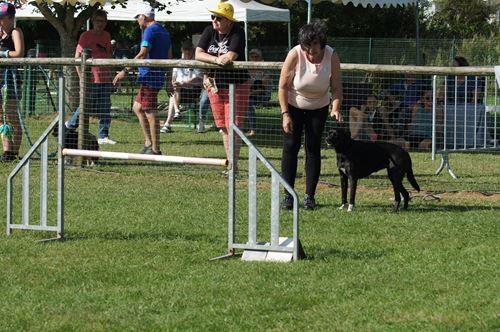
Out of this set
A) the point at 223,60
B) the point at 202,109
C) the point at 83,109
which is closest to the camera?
the point at 223,60

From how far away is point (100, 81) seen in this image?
13891 mm

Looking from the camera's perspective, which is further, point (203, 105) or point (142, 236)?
point (203, 105)

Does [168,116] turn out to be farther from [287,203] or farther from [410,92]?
[287,203]

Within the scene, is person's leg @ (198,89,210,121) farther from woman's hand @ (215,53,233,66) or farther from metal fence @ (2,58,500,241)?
woman's hand @ (215,53,233,66)

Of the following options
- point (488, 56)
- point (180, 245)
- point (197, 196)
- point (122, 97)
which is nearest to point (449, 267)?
point (180, 245)

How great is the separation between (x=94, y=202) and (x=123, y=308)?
14.9 feet

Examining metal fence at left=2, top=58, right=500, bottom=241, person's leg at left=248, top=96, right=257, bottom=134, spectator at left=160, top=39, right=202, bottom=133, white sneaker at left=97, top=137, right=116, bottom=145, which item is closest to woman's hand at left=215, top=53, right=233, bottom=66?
metal fence at left=2, top=58, right=500, bottom=241

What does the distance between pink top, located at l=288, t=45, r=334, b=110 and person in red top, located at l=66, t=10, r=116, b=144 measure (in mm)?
3843

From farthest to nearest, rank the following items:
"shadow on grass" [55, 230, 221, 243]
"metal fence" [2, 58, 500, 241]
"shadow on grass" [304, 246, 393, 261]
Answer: "metal fence" [2, 58, 500, 241], "shadow on grass" [55, 230, 221, 243], "shadow on grass" [304, 246, 393, 261]

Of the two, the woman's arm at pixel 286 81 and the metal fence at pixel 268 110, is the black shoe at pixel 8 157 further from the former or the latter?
the woman's arm at pixel 286 81

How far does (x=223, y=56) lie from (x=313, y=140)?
6.59ft

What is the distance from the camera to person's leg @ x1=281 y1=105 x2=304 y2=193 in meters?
10.3

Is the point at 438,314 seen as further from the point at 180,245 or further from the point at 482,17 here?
the point at 482,17

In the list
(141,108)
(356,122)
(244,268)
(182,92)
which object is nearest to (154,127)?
(141,108)
